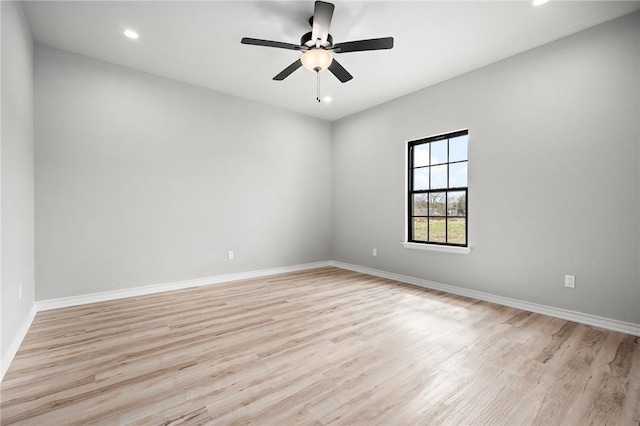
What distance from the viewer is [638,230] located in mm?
2479

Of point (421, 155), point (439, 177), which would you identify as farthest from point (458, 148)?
point (421, 155)

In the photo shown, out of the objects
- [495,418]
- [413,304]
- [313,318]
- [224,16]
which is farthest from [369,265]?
[224,16]

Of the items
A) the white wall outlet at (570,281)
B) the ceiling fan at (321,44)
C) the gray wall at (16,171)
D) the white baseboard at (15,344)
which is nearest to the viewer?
the white baseboard at (15,344)

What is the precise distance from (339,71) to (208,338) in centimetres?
278

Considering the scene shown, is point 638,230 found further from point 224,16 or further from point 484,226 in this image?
point 224,16

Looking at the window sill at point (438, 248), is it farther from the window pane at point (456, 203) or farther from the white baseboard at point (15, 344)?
the white baseboard at point (15, 344)

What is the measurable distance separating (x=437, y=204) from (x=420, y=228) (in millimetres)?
445

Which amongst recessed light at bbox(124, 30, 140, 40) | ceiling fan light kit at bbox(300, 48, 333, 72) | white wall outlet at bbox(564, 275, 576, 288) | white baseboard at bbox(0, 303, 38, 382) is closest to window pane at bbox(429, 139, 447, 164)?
white wall outlet at bbox(564, 275, 576, 288)

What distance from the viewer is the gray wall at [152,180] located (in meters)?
3.14

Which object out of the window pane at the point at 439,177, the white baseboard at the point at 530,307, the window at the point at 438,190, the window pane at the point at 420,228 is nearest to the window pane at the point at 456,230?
the window at the point at 438,190

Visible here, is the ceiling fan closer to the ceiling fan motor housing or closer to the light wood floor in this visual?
the ceiling fan motor housing

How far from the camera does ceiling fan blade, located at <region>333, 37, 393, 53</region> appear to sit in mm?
2358

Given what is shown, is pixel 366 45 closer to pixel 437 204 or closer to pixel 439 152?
pixel 439 152

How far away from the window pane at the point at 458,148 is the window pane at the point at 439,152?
3.4 inches
